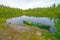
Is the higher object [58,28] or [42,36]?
[58,28]

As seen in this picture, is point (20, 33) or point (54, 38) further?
point (20, 33)

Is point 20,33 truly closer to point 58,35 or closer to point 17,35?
point 17,35

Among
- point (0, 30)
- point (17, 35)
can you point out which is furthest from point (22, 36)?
point (0, 30)

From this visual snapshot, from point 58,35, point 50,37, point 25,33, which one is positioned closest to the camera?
point 58,35

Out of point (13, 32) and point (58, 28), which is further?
point (13, 32)

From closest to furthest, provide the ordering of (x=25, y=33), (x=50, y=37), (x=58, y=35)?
1. (x=58, y=35)
2. (x=50, y=37)
3. (x=25, y=33)

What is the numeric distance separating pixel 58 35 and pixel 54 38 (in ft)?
5.11

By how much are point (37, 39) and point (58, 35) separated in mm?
4521

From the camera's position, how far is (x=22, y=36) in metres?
37.7

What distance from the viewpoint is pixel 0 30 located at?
139 feet

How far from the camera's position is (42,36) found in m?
38.9

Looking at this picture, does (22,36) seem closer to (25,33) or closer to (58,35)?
(25,33)

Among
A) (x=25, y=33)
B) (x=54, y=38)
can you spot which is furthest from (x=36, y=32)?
(x=54, y=38)

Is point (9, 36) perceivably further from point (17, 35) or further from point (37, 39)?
point (37, 39)
